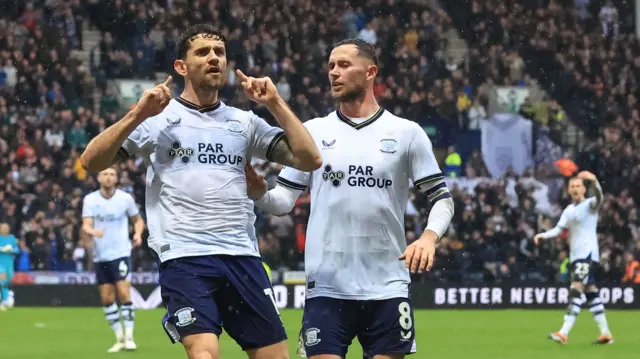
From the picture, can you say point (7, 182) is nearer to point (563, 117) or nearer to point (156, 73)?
point (156, 73)

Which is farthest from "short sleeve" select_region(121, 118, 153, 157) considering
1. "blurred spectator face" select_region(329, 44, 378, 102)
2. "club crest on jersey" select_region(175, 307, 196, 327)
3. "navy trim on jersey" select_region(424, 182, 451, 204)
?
"navy trim on jersey" select_region(424, 182, 451, 204)

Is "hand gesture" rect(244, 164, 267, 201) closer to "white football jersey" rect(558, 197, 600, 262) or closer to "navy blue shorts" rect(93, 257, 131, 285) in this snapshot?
"navy blue shorts" rect(93, 257, 131, 285)

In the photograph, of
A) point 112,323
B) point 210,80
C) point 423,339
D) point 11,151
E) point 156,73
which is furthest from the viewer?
point 156,73

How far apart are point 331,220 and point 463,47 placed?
91.8 feet

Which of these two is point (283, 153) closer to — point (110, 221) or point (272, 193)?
point (272, 193)

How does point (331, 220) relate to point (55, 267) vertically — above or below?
above

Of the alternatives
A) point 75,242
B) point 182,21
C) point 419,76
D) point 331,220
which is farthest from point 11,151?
point 331,220

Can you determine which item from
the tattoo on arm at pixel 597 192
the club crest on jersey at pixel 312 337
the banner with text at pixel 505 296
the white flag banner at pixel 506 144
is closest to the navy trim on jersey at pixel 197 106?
the club crest on jersey at pixel 312 337

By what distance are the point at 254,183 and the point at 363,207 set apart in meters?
0.68

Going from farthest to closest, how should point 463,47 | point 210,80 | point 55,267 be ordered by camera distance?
point 463,47 < point 55,267 < point 210,80

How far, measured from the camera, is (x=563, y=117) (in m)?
31.9

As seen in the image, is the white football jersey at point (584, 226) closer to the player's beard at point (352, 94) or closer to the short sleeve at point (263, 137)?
the player's beard at point (352, 94)

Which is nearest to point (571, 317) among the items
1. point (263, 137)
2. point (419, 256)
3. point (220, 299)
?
point (419, 256)

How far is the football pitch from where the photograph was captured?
1552 centimetres
